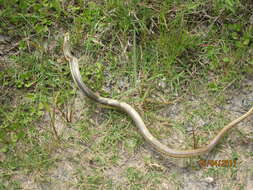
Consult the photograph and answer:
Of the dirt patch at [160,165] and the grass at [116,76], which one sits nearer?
the dirt patch at [160,165]

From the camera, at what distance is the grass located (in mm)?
2756

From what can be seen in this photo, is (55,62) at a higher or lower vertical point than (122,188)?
higher

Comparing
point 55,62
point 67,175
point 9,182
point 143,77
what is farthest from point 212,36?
point 9,182

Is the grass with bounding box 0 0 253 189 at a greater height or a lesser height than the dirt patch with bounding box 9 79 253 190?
greater

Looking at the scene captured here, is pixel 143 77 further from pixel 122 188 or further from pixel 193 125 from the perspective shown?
pixel 122 188

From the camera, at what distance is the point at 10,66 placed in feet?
9.85

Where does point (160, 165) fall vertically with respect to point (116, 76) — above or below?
below

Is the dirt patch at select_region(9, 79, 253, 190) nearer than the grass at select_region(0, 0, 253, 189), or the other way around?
the dirt patch at select_region(9, 79, 253, 190)

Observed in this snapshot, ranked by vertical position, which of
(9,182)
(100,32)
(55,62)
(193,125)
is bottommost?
(9,182)

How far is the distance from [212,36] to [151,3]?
68 centimetres

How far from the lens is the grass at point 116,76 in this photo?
2756 mm

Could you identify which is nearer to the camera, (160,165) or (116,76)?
(160,165)

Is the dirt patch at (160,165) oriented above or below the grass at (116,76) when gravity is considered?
below

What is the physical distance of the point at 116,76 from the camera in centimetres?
292
